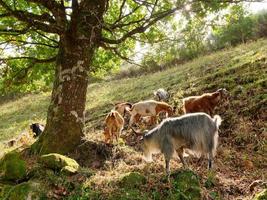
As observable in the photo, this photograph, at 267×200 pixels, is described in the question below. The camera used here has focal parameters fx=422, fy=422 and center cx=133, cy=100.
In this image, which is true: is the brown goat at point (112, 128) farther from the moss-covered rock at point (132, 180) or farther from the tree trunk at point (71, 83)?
the moss-covered rock at point (132, 180)

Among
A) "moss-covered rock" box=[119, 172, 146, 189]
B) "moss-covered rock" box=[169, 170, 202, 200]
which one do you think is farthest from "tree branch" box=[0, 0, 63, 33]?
"moss-covered rock" box=[169, 170, 202, 200]

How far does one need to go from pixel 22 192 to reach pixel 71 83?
3.50 m

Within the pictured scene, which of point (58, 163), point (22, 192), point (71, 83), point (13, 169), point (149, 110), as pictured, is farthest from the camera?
point (149, 110)

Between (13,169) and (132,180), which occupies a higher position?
(13,169)

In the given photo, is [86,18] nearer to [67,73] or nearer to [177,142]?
[67,73]

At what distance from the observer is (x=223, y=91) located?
43.2 feet

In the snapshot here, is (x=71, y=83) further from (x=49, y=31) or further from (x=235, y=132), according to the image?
(x=235, y=132)

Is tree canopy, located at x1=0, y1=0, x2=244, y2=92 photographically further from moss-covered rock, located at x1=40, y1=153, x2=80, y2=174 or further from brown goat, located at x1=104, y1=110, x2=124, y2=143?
moss-covered rock, located at x1=40, y1=153, x2=80, y2=174

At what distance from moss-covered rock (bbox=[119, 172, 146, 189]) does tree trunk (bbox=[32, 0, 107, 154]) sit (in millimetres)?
2620

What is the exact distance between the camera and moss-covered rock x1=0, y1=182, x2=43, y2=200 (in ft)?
24.9

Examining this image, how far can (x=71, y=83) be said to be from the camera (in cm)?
1041

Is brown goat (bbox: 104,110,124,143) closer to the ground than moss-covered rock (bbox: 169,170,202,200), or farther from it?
farther from it

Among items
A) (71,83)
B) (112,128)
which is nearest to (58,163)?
(71,83)

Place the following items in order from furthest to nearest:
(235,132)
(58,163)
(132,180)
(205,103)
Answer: (205,103) → (235,132) → (58,163) → (132,180)
